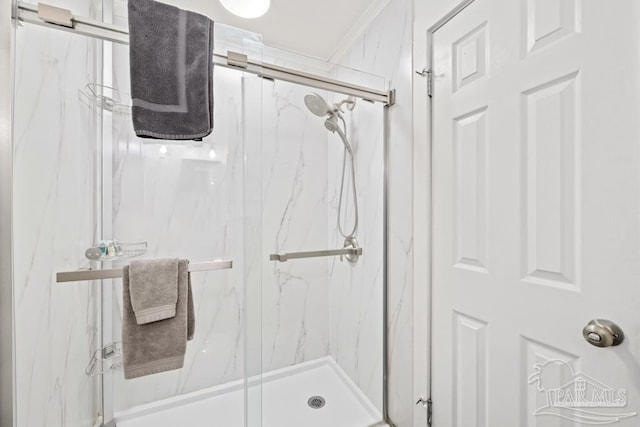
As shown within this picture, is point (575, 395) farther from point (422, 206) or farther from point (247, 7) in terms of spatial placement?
point (247, 7)

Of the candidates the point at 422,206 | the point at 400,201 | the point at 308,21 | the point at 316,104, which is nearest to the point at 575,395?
the point at 422,206

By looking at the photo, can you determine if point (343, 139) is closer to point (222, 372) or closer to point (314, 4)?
point (314, 4)

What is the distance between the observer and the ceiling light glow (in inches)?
57.8

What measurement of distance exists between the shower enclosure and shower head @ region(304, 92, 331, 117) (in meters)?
0.02

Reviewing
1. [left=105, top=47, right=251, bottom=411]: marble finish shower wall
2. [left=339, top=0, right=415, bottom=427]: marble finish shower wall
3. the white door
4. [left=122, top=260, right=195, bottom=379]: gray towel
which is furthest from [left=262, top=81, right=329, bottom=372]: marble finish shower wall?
the white door

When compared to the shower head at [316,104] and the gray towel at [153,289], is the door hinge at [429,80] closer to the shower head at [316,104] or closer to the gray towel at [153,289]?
the shower head at [316,104]

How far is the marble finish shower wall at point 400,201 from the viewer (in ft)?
4.28

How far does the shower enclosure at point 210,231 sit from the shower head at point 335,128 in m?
0.02

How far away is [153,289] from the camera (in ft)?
3.37

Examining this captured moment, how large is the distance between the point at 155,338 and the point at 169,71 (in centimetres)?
101

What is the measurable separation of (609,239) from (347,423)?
1.48 metres

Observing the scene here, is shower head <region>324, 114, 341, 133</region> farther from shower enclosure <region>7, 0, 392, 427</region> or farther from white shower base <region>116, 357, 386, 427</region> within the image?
white shower base <region>116, 357, 386, 427</region>

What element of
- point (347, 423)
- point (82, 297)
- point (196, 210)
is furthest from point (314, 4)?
point (347, 423)

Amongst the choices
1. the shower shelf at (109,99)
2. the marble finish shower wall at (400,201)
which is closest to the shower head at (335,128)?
the marble finish shower wall at (400,201)
